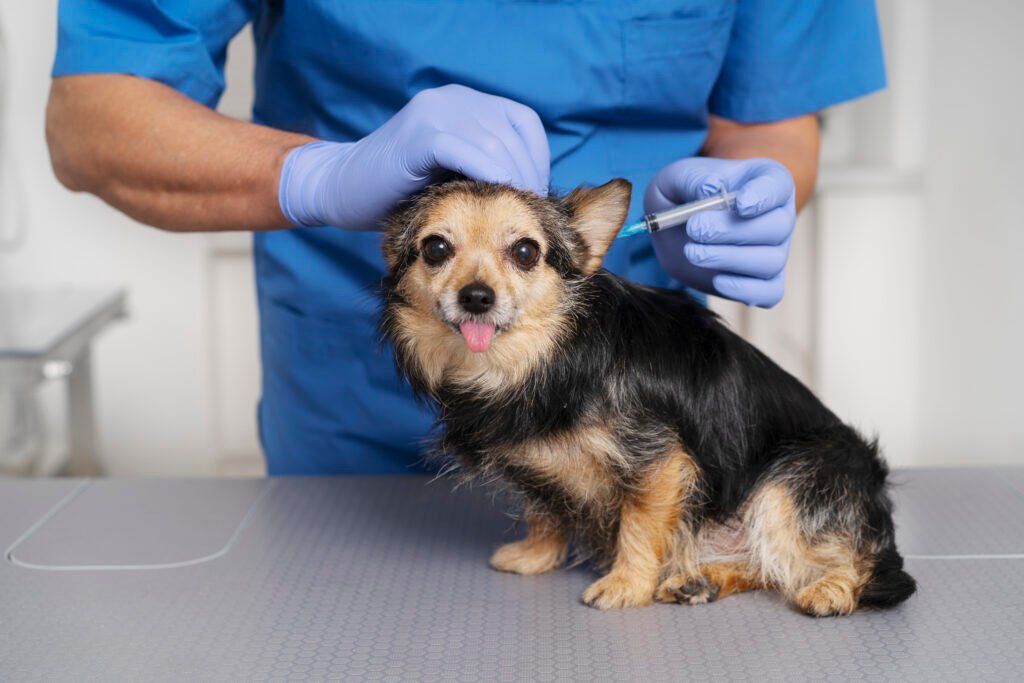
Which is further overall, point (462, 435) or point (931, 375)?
point (931, 375)

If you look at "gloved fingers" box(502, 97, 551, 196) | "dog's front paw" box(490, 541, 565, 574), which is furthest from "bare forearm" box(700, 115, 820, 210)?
"dog's front paw" box(490, 541, 565, 574)

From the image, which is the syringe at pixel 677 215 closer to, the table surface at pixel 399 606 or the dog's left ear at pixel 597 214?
the dog's left ear at pixel 597 214

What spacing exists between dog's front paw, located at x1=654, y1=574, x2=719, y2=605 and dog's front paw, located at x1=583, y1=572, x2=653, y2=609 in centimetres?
2

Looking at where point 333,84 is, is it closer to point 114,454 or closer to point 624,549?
point 624,549

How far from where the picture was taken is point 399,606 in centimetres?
111

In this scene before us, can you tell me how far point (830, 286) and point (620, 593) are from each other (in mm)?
2100

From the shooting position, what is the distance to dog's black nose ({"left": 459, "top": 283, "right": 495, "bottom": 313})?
3.31 feet

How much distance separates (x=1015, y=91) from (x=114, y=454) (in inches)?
111

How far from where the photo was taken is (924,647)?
0.99 metres

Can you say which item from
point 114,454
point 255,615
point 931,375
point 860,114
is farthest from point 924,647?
point 114,454

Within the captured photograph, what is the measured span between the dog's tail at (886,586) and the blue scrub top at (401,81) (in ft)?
1.88

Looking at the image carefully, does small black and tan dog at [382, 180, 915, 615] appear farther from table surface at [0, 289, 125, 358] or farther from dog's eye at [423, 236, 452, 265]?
table surface at [0, 289, 125, 358]

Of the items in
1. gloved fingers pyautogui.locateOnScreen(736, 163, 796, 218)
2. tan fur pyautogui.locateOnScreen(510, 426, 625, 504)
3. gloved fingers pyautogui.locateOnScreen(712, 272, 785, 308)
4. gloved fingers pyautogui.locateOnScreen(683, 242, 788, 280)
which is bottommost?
tan fur pyautogui.locateOnScreen(510, 426, 625, 504)

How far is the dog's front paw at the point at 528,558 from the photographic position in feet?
3.99
